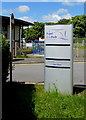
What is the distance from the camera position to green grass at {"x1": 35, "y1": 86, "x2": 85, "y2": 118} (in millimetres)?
4136

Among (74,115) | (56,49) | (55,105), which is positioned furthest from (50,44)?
(74,115)

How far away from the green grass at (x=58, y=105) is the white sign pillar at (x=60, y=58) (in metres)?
0.28

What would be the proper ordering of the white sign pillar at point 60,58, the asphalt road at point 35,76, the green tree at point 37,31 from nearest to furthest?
the white sign pillar at point 60,58
the asphalt road at point 35,76
the green tree at point 37,31

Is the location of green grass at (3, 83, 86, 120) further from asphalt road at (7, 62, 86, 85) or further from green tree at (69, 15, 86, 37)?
green tree at (69, 15, 86, 37)

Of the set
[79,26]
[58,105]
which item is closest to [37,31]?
[79,26]

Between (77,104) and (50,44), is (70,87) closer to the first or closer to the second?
(77,104)

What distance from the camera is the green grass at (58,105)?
13.6ft

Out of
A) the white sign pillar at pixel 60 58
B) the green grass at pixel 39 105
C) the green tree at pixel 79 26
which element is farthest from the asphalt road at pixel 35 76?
the green tree at pixel 79 26

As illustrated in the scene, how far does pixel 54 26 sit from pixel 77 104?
211 centimetres

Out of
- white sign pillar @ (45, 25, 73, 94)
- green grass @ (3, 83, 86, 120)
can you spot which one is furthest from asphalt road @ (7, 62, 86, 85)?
green grass @ (3, 83, 86, 120)

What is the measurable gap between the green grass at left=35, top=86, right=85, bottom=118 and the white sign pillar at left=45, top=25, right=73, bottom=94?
0.28 metres

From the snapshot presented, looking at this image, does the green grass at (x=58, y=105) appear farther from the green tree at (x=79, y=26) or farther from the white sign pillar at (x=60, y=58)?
the green tree at (x=79, y=26)

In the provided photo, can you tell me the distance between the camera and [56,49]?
5.39m

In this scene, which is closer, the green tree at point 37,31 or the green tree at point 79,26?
the green tree at point 79,26
